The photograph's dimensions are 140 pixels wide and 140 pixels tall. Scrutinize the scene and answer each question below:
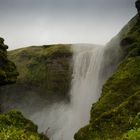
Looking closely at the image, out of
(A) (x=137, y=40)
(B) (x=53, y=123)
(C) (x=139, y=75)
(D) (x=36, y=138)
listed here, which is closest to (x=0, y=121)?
(D) (x=36, y=138)

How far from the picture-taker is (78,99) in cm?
10244

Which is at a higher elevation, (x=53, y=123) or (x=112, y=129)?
(x=112, y=129)

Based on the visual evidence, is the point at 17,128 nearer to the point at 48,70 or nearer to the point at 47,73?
the point at 47,73

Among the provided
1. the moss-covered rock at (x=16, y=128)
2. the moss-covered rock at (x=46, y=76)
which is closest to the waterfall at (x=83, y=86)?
the moss-covered rock at (x=46, y=76)

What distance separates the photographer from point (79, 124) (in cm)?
8906

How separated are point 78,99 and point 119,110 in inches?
2740

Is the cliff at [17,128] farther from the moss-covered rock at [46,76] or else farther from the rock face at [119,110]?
the moss-covered rock at [46,76]

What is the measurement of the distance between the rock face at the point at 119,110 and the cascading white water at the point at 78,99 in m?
36.3

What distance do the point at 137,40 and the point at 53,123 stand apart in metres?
43.4

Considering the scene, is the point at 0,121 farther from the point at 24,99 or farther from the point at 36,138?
the point at 24,99

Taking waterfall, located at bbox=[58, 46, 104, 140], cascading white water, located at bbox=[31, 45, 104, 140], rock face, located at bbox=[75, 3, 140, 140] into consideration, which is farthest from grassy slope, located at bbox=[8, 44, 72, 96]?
rock face, located at bbox=[75, 3, 140, 140]

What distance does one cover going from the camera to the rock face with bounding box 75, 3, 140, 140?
29880 mm

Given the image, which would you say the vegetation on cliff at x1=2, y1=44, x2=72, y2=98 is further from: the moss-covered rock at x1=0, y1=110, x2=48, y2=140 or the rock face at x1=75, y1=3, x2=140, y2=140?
A: the moss-covered rock at x1=0, y1=110, x2=48, y2=140

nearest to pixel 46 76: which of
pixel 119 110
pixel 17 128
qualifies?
pixel 17 128
